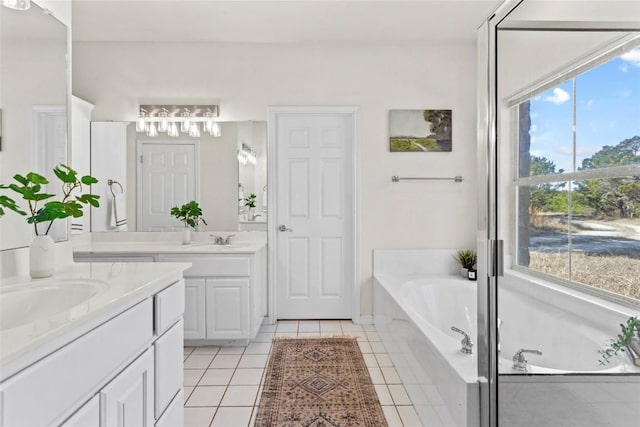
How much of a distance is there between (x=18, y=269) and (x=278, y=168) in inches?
91.4

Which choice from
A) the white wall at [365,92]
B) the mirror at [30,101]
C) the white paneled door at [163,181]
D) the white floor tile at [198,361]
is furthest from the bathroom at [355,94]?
the mirror at [30,101]

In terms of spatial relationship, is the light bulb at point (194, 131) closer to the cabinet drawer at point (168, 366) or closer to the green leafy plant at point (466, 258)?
the cabinet drawer at point (168, 366)

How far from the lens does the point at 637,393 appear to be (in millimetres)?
829

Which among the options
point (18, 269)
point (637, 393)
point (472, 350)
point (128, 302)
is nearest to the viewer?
point (637, 393)

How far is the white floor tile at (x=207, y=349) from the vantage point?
2.85m

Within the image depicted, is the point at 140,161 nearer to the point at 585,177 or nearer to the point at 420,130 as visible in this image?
the point at 420,130

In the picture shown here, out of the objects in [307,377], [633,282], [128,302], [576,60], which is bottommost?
[307,377]

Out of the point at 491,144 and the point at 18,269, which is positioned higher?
the point at 491,144

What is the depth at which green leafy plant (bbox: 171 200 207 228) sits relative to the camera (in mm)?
3303

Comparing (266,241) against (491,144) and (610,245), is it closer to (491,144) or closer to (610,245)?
(491,144)

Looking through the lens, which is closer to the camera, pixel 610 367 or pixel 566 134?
pixel 610 367

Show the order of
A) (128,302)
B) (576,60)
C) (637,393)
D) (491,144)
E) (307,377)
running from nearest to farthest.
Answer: (637,393) < (576,60) < (128,302) < (491,144) < (307,377)

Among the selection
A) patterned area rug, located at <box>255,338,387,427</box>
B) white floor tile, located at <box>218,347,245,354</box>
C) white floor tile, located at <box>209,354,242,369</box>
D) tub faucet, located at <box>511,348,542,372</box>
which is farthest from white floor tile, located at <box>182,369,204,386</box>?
tub faucet, located at <box>511,348,542,372</box>

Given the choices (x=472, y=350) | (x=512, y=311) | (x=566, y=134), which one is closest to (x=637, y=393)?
(x=512, y=311)
